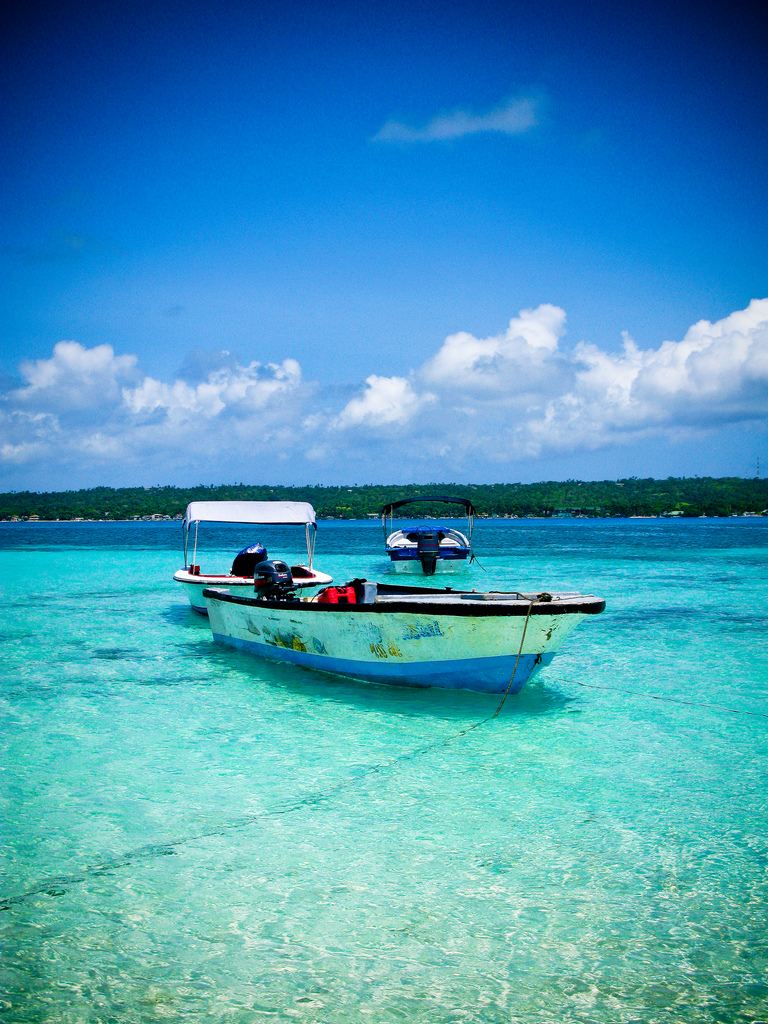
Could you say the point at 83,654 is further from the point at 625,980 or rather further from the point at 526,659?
the point at 625,980

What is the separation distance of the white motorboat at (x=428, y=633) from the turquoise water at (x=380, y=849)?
322 millimetres

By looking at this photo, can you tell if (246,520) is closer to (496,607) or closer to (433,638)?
(433,638)

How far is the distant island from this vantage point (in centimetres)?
10325

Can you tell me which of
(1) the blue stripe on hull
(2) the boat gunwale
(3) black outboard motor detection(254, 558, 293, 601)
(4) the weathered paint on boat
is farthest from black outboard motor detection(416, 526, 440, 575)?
(2) the boat gunwale

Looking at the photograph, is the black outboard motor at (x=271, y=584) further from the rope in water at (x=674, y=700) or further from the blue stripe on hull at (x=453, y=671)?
the rope in water at (x=674, y=700)

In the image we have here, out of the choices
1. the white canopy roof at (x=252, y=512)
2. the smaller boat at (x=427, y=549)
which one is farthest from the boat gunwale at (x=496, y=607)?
the smaller boat at (x=427, y=549)

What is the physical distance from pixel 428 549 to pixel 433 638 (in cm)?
1593

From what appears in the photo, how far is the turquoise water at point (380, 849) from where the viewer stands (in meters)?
3.20

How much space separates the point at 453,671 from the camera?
25.3ft

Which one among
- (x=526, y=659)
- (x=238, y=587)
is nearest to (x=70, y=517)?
(x=238, y=587)

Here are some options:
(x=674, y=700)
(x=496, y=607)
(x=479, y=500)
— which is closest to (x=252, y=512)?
(x=496, y=607)

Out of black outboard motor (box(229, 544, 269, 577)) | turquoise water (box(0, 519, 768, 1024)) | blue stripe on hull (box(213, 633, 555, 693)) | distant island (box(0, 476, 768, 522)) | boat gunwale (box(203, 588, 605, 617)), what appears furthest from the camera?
distant island (box(0, 476, 768, 522))

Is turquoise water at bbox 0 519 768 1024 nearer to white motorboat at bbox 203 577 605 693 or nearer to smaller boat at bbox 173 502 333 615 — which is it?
white motorboat at bbox 203 577 605 693

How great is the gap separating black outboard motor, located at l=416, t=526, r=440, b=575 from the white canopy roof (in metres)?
9.44
